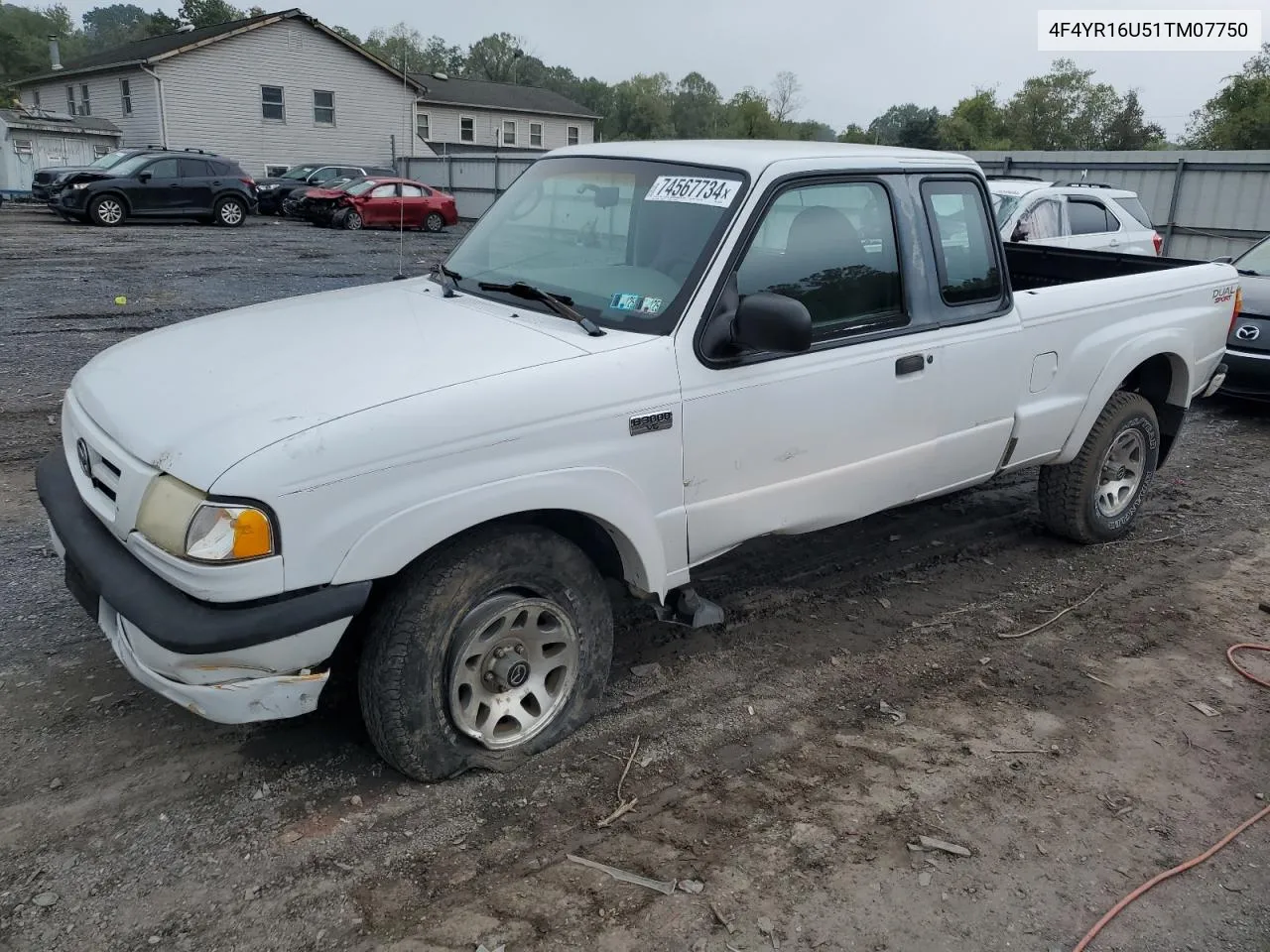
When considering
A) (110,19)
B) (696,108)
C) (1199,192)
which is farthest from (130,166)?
(110,19)

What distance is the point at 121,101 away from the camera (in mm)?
34312

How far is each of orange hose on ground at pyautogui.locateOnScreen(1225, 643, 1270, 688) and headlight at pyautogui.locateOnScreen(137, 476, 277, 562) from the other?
13.3 feet

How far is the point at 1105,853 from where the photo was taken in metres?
3.13

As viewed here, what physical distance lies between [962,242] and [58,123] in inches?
1370

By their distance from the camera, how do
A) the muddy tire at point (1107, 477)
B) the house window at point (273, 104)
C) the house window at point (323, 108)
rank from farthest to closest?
the house window at point (323, 108)
the house window at point (273, 104)
the muddy tire at point (1107, 477)

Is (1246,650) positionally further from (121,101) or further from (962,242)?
(121,101)

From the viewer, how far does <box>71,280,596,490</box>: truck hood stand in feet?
9.21

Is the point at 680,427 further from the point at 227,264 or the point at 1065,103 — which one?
the point at 1065,103

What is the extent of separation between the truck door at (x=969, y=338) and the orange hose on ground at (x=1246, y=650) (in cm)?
134

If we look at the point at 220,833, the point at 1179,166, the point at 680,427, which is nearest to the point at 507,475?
the point at 680,427

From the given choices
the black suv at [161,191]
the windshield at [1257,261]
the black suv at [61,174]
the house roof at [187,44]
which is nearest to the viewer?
the windshield at [1257,261]

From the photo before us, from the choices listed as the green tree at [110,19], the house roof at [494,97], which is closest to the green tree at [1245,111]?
the house roof at [494,97]

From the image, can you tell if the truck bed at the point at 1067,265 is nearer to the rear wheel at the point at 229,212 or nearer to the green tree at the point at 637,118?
the rear wheel at the point at 229,212

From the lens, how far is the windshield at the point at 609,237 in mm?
3555
